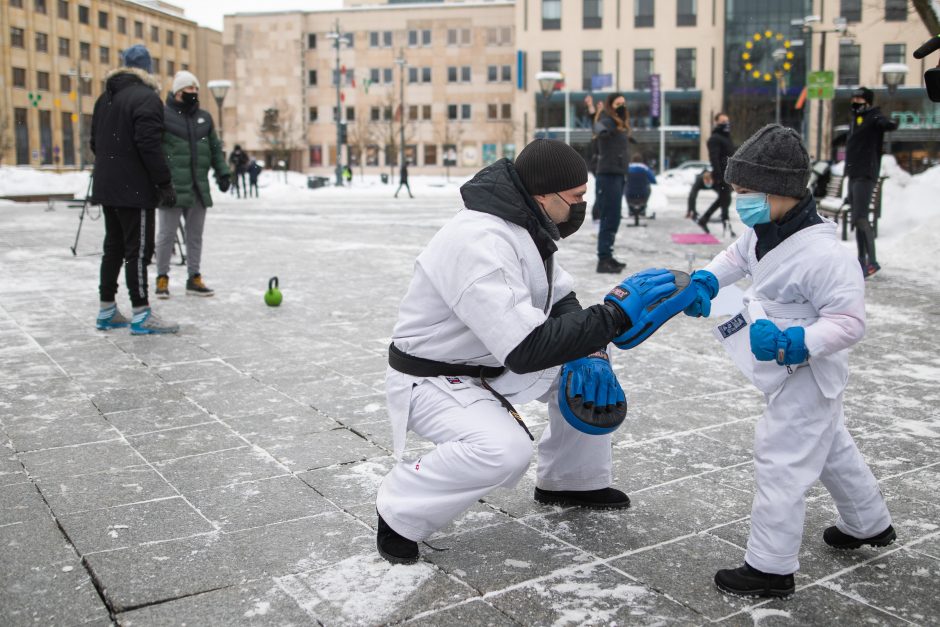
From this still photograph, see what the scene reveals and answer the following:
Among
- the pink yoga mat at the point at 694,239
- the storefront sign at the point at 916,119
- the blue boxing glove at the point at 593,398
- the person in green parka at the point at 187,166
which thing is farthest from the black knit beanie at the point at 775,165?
the storefront sign at the point at 916,119

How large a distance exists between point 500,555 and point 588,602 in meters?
0.43

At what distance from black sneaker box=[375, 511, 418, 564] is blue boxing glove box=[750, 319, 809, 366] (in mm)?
1240

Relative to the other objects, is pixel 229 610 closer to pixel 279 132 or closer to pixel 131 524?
pixel 131 524

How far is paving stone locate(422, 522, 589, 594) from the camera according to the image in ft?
9.78

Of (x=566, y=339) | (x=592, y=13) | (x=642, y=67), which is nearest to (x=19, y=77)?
(x=592, y=13)

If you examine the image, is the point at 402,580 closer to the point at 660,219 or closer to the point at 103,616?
the point at 103,616

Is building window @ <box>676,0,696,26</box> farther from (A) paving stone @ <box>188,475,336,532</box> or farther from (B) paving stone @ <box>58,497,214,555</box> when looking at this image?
(B) paving stone @ <box>58,497,214,555</box>

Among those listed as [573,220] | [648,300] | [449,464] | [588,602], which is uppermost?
[573,220]

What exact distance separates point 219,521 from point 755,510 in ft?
6.06

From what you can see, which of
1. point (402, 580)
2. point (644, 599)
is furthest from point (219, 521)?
point (644, 599)

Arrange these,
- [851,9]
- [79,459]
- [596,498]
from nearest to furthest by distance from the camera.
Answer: [596,498], [79,459], [851,9]

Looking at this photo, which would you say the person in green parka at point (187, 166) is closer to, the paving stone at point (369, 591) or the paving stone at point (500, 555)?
the paving stone at point (500, 555)

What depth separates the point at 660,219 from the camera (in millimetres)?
19281

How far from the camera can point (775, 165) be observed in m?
2.96
